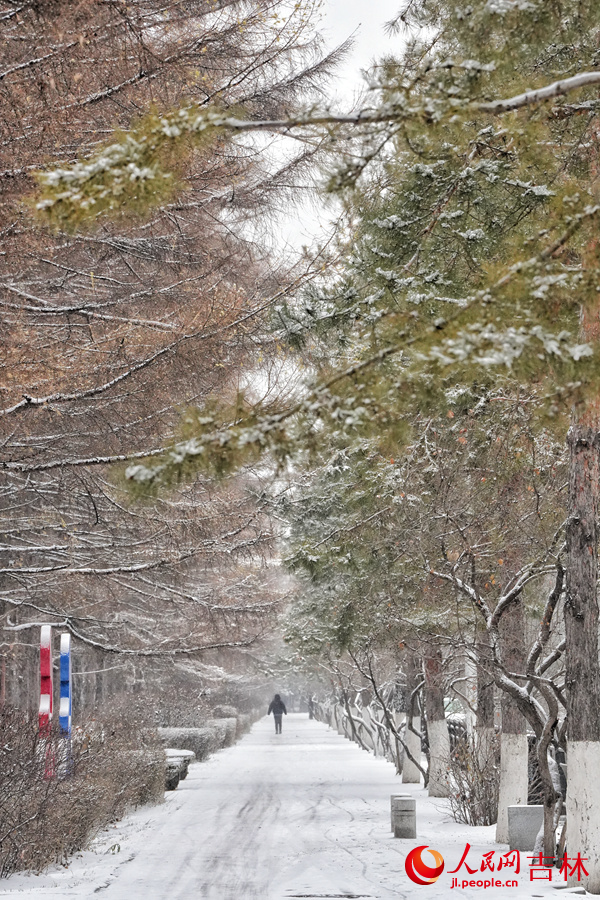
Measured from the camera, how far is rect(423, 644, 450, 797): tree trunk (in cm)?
1958

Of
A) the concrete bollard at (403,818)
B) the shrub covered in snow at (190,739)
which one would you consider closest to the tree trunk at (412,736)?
the shrub covered in snow at (190,739)

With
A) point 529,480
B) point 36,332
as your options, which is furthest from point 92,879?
point 529,480

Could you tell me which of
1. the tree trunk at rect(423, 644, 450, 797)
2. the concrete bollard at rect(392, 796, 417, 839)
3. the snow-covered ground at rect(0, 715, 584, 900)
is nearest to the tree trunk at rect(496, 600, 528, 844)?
the snow-covered ground at rect(0, 715, 584, 900)

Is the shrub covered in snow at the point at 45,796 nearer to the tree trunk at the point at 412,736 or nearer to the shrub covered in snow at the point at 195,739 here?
the tree trunk at the point at 412,736

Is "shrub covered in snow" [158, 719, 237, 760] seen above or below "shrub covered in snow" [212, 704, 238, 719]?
above

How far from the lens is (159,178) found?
478cm

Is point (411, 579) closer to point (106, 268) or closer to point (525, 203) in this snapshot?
point (106, 268)

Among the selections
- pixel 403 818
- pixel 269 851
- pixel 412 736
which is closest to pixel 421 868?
pixel 269 851

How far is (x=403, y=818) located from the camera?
44.0 feet

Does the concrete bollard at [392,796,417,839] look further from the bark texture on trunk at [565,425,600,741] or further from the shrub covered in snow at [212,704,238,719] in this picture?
the shrub covered in snow at [212,704,238,719]

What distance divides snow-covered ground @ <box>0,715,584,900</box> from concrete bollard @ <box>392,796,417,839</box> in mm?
201

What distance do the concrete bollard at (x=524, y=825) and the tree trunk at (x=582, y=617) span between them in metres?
2.26

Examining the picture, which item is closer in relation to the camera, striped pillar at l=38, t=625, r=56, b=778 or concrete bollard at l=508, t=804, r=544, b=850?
striped pillar at l=38, t=625, r=56, b=778

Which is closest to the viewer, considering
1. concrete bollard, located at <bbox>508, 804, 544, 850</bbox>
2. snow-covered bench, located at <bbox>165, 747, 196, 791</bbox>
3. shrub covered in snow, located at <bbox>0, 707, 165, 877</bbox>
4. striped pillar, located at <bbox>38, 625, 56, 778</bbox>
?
shrub covered in snow, located at <bbox>0, 707, 165, 877</bbox>
